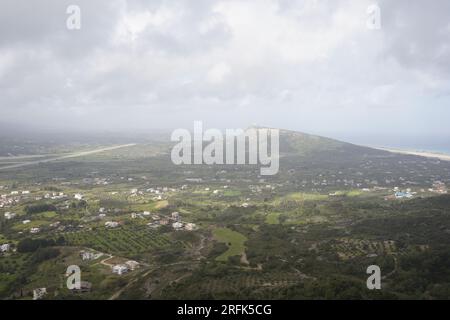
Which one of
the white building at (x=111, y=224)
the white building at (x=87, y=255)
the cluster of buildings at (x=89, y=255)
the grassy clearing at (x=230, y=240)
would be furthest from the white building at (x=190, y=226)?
the white building at (x=87, y=255)

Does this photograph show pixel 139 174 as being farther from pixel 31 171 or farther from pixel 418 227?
pixel 418 227

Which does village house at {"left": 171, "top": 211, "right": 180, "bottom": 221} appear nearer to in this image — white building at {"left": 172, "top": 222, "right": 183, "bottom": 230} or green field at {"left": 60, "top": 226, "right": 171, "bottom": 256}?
white building at {"left": 172, "top": 222, "right": 183, "bottom": 230}

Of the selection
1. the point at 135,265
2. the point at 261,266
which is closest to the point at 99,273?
the point at 135,265

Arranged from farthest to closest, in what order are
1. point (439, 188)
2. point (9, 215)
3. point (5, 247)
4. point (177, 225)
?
point (439, 188)
point (9, 215)
point (177, 225)
point (5, 247)

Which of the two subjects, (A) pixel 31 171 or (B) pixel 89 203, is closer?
(B) pixel 89 203

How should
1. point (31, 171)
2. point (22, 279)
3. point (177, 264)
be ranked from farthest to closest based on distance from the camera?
point (31, 171) < point (177, 264) < point (22, 279)

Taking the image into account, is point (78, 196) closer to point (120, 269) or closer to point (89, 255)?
point (89, 255)

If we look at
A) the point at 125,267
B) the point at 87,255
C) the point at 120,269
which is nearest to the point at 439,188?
the point at 125,267

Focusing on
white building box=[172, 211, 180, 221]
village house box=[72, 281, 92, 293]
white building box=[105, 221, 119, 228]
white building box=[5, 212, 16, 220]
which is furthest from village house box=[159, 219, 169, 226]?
white building box=[5, 212, 16, 220]
